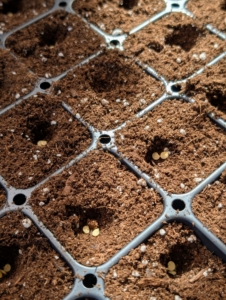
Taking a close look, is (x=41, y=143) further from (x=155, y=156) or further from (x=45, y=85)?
(x=155, y=156)

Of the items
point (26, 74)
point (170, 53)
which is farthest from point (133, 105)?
point (26, 74)

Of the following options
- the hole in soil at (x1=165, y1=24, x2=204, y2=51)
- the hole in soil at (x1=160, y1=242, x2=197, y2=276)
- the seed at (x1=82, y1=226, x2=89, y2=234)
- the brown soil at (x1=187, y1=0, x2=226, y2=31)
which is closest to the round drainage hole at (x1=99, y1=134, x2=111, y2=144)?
the seed at (x1=82, y1=226, x2=89, y2=234)

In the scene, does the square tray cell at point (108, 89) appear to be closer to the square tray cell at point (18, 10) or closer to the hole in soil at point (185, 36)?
the hole in soil at point (185, 36)

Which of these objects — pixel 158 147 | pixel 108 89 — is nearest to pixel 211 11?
pixel 108 89

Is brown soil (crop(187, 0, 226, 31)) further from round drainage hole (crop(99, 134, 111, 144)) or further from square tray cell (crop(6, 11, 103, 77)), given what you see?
round drainage hole (crop(99, 134, 111, 144))

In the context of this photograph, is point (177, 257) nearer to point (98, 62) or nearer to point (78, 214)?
point (78, 214)

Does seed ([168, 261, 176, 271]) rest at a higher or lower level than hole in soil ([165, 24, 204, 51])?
lower
